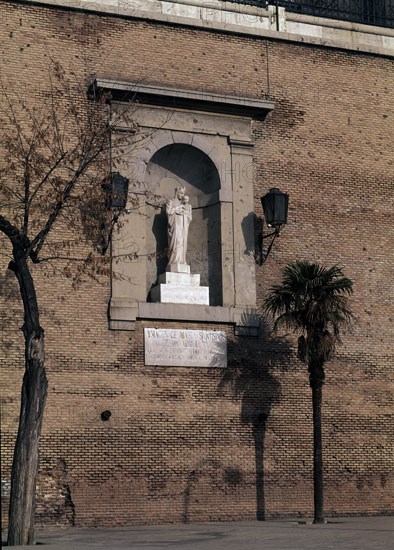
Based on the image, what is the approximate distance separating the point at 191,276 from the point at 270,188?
2790mm

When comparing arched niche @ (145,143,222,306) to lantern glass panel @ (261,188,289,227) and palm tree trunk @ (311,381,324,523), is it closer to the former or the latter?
lantern glass panel @ (261,188,289,227)

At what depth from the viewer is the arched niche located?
2455 centimetres

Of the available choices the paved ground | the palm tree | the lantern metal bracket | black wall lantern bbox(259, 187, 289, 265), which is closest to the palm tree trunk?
the palm tree

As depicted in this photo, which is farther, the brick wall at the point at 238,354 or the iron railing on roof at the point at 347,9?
the iron railing on roof at the point at 347,9

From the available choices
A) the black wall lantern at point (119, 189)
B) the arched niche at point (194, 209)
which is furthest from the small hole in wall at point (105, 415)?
the black wall lantern at point (119, 189)

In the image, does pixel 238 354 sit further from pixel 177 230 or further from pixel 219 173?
pixel 219 173

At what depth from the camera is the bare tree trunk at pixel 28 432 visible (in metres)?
17.3

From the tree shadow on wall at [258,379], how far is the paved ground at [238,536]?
5.47ft

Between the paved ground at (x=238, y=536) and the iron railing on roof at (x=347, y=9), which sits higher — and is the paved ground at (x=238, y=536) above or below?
below

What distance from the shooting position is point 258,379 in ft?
79.8

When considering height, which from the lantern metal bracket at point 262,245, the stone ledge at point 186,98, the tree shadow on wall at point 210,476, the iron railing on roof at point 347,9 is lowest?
the tree shadow on wall at point 210,476

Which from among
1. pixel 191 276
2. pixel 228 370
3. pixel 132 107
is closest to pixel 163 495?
pixel 228 370

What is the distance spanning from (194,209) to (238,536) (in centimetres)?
868

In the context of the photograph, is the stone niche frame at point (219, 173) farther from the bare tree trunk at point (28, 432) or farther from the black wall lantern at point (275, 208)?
the bare tree trunk at point (28, 432)
